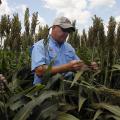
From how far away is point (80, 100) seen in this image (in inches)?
103

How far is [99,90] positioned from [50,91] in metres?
0.33

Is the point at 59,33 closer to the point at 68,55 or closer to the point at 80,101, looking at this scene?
the point at 68,55

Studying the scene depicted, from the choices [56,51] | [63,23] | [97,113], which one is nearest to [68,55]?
[56,51]

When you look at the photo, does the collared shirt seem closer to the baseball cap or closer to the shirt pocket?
the shirt pocket

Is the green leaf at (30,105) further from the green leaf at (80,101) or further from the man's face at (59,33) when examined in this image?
the man's face at (59,33)

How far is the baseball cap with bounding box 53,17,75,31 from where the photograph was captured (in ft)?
12.3

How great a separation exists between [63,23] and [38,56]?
0.45m

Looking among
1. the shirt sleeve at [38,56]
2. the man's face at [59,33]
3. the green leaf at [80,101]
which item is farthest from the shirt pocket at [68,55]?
the green leaf at [80,101]

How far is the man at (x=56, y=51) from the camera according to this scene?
346cm

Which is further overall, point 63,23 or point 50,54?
point 63,23

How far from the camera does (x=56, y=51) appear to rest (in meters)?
3.73

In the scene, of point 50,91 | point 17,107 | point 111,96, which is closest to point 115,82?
point 111,96

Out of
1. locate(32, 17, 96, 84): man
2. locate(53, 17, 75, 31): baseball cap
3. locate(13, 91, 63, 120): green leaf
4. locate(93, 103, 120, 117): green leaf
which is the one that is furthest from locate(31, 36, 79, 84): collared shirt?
locate(93, 103, 120, 117): green leaf

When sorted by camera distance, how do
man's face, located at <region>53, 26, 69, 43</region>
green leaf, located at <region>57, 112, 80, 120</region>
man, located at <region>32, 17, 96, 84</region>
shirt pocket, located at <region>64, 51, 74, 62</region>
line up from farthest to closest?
1. shirt pocket, located at <region>64, 51, 74, 62</region>
2. man's face, located at <region>53, 26, 69, 43</region>
3. man, located at <region>32, 17, 96, 84</region>
4. green leaf, located at <region>57, 112, 80, 120</region>
